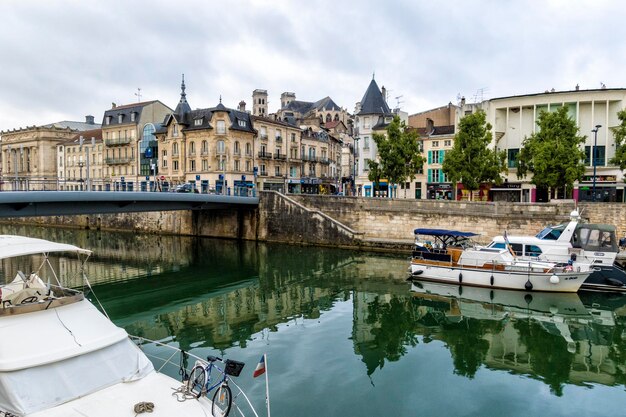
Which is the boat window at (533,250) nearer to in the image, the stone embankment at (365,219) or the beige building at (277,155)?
the stone embankment at (365,219)

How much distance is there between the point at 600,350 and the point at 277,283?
16.9m

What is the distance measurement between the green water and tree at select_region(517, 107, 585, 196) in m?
14.1

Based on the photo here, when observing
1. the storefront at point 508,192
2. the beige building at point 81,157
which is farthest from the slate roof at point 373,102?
the beige building at point 81,157

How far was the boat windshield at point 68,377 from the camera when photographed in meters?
8.20

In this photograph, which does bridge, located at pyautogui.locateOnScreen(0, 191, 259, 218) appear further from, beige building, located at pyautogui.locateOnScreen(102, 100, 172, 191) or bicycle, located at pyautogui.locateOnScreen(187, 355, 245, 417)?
beige building, located at pyautogui.locateOnScreen(102, 100, 172, 191)

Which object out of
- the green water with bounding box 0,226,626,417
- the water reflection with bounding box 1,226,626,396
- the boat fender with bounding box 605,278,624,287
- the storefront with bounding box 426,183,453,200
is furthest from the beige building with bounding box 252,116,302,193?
the boat fender with bounding box 605,278,624,287

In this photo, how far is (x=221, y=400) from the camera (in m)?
8.68

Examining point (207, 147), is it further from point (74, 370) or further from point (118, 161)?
point (74, 370)

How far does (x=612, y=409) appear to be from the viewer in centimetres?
1248

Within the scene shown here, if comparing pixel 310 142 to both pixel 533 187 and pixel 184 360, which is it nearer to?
pixel 533 187

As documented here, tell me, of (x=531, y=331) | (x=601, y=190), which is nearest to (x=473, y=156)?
(x=601, y=190)

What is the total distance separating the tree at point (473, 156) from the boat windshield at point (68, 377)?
3669 cm

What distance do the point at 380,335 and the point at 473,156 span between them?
27.7m

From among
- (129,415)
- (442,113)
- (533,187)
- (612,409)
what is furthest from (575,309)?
(442,113)
